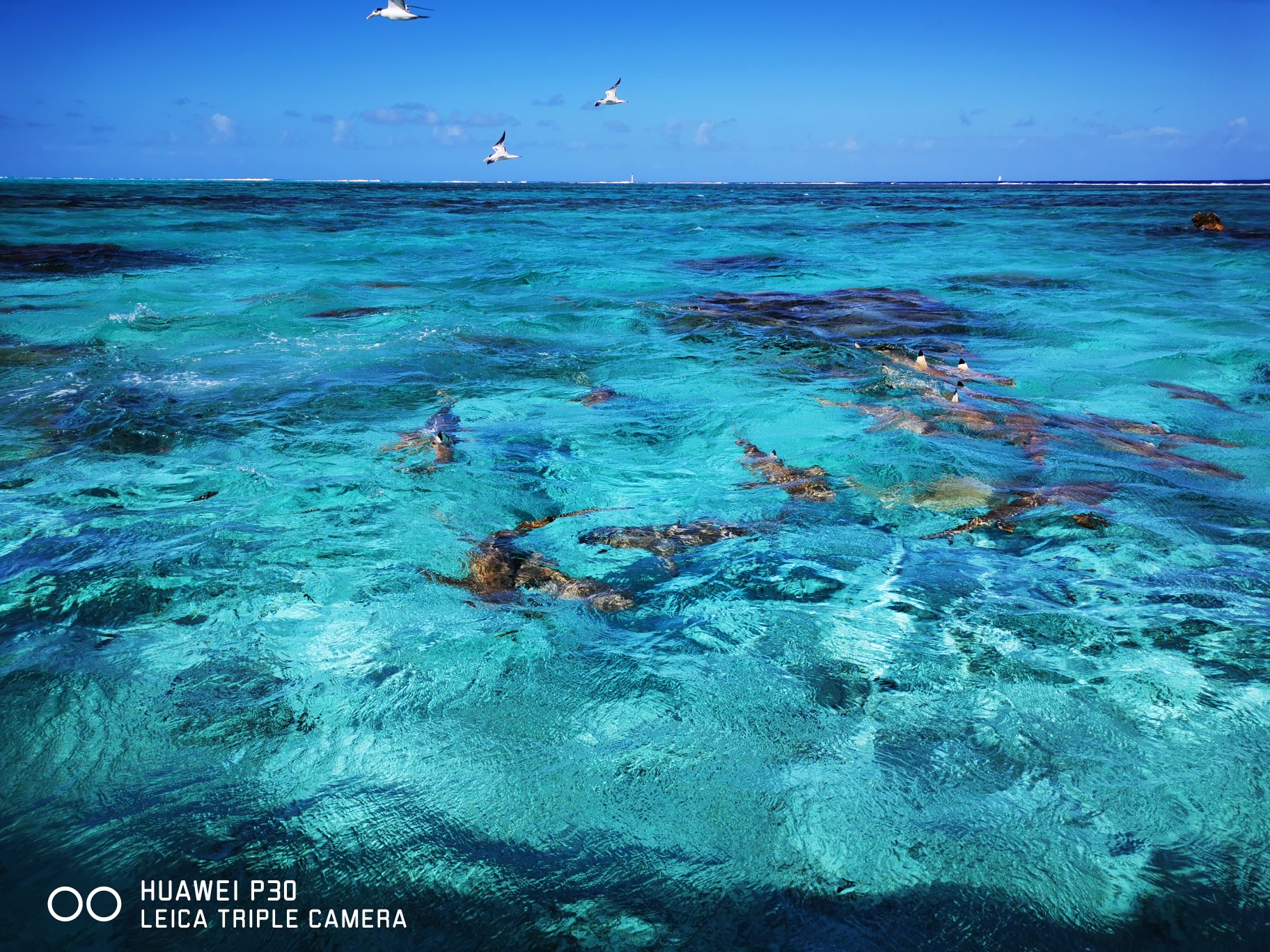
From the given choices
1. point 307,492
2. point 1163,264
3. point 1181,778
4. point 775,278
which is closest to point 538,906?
point 1181,778

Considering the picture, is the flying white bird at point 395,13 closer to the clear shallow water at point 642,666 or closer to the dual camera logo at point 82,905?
the clear shallow water at point 642,666

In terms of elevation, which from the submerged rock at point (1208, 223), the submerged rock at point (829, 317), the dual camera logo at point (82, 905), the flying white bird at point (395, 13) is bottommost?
the dual camera logo at point (82, 905)

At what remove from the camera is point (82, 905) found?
89.4 inches

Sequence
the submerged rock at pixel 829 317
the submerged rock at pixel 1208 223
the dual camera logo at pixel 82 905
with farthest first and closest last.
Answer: the submerged rock at pixel 1208 223, the submerged rock at pixel 829 317, the dual camera logo at pixel 82 905

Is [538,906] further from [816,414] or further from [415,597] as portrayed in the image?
[816,414]

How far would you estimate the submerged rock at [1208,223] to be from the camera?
2733 centimetres

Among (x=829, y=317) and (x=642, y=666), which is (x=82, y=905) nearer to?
(x=642, y=666)

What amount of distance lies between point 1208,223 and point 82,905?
116 feet

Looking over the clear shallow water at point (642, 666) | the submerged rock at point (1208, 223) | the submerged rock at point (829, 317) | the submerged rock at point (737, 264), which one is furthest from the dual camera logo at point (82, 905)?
the submerged rock at point (1208, 223)

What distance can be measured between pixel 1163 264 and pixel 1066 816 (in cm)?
2167

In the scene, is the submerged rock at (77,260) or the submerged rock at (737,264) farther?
the submerged rock at (737,264)

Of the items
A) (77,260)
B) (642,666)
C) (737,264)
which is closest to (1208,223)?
(737,264)

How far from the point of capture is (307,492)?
5137 mm

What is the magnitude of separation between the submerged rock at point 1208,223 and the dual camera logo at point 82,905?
114ft
